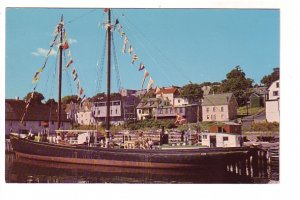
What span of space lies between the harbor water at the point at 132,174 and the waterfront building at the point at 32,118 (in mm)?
300

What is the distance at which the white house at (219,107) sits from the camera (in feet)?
15.8

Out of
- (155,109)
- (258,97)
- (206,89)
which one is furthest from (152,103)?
(258,97)

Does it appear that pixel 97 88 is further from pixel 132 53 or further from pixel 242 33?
pixel 242 33

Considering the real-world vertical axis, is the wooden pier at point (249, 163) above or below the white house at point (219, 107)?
below

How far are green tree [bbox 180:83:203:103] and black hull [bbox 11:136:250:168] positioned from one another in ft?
1.70

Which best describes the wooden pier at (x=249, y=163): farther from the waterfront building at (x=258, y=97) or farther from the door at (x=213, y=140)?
the waterfront building at (x=258, y=97)

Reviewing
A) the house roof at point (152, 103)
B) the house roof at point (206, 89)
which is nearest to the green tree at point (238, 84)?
the house roof at point (206, 89)

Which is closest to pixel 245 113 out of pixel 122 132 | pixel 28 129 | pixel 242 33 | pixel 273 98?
pixel 273 98

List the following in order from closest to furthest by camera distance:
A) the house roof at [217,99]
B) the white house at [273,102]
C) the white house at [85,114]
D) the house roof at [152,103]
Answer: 1. the white house at [273,102]
2. the house roof at [217,99]
3. the house roof at [152,103]
4. the white house at [85,114]

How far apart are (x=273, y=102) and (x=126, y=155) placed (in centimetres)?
159

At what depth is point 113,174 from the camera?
4969mm

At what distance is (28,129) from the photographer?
5.09 meters

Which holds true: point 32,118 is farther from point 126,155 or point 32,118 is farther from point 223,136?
point 223,136

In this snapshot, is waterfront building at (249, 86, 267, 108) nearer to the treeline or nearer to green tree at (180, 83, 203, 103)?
the treeline
